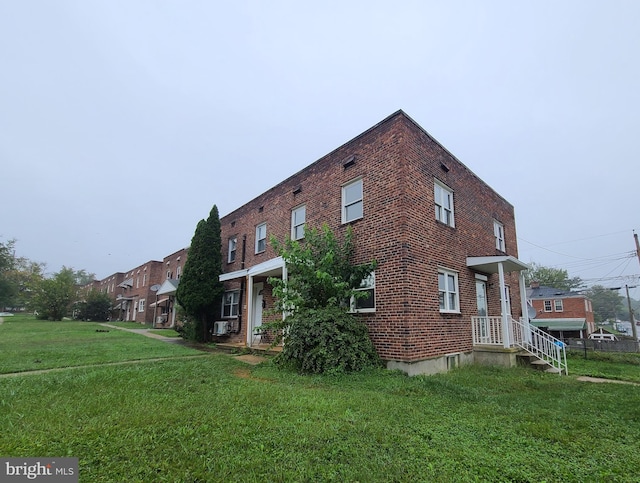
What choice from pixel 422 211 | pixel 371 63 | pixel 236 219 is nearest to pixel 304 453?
pixel 422 211

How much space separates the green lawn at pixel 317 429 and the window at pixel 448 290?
10.0 feet

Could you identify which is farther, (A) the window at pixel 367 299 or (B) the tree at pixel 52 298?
(B) the tree at pixel 52 298

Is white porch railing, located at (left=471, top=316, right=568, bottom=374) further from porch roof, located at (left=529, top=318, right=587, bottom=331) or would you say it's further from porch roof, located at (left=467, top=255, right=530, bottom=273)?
porch roof, located at (left=529, top=318, right=587, bottom=331)

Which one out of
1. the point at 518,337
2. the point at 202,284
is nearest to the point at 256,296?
the point at 202,284

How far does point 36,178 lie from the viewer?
93.7ft

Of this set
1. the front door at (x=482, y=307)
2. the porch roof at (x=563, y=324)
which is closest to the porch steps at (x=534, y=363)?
the front door at (x=482, y=307)

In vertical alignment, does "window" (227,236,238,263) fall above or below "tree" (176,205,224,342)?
above

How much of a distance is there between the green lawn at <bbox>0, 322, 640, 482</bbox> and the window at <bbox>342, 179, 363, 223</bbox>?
501 cm

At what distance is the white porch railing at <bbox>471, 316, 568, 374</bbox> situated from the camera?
9451 millimetres

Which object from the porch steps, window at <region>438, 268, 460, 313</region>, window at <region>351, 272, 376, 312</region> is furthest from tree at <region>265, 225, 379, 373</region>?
the porch steps

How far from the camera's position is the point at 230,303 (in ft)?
50.1

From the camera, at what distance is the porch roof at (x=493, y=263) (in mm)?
9727

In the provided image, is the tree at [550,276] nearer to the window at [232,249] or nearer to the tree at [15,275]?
the window at [232,249]

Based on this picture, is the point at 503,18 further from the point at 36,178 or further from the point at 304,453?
the point at 36,178
